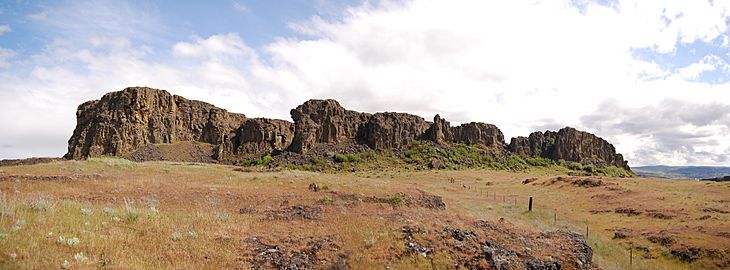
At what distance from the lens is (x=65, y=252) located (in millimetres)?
8992

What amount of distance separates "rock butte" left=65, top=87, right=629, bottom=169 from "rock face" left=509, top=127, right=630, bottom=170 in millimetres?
379

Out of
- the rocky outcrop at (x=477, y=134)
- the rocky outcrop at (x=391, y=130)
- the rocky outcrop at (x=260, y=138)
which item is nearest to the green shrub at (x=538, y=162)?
the rocky outcrop at (x=477, y=134)

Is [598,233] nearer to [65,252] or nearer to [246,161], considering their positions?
[65,252]

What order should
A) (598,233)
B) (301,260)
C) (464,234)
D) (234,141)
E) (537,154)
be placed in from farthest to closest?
(537,154)
(234,141)
(598,233)
(464,234)
(301,260)

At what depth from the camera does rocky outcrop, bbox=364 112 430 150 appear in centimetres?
11438

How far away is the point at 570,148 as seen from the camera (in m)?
141

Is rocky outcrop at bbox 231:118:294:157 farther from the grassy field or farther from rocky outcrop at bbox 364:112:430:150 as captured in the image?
the grassy field

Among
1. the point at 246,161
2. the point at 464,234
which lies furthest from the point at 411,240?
the point at 246,161

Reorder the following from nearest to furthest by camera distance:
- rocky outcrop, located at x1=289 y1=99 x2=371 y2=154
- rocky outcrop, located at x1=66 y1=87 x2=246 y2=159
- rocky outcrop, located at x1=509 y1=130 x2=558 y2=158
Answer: rocky outcrop, located at x1=66 y1=87 x2=246 y2=159, rocky outcrop, located at x1=289 y1=99 x2=371 y2=154, rocky outcrop, located at x1=509 y1=130 x2=558 y2=158

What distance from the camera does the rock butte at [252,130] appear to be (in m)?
98.1

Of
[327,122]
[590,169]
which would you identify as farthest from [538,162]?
[327,122]

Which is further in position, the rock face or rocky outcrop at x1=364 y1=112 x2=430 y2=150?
the rock face

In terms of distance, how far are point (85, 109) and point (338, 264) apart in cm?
11785

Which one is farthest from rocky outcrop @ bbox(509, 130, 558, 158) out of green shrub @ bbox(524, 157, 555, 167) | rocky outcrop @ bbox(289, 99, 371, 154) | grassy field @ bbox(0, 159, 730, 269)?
grassy field @ bbox(0, 159, 730, 269)
